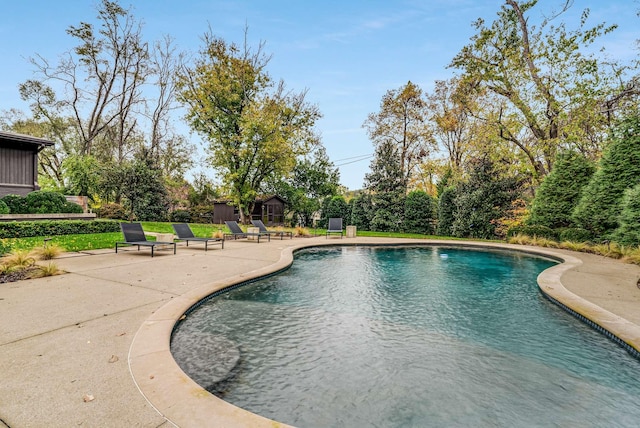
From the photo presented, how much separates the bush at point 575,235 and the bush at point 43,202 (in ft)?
66.2

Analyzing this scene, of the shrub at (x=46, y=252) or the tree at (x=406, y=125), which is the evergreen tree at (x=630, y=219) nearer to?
the shrub at (x=46, y=252)

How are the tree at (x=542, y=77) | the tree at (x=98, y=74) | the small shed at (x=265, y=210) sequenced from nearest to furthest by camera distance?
the tree at (x=542, y=77)
the small shed at (x=265, y=210)
the tree at (x=98, y=74)

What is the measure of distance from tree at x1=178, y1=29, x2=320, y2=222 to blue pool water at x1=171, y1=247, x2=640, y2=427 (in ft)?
50.2

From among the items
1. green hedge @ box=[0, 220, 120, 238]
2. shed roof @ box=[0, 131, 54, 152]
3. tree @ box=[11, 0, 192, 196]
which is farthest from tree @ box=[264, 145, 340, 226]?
shed roof @ box=[0, 131, 54, 152]

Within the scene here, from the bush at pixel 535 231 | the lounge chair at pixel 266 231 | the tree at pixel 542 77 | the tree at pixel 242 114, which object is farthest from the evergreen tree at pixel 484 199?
the tree at pixel 242 114

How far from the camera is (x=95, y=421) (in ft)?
6.37

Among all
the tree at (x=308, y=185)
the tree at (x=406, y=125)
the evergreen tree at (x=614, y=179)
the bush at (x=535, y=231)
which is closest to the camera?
Result: the evergreen tree at (x=614, y=179)

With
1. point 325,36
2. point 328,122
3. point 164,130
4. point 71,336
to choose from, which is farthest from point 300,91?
point 71,336

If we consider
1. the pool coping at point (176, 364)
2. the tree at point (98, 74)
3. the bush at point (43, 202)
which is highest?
the tree at point (98, 74)

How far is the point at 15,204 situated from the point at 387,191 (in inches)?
709

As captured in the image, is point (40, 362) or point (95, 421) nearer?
point (95, 421)

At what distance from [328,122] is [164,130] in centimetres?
1602

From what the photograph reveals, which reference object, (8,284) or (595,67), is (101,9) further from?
(595,67)

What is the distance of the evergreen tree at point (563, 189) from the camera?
43.5 ft
